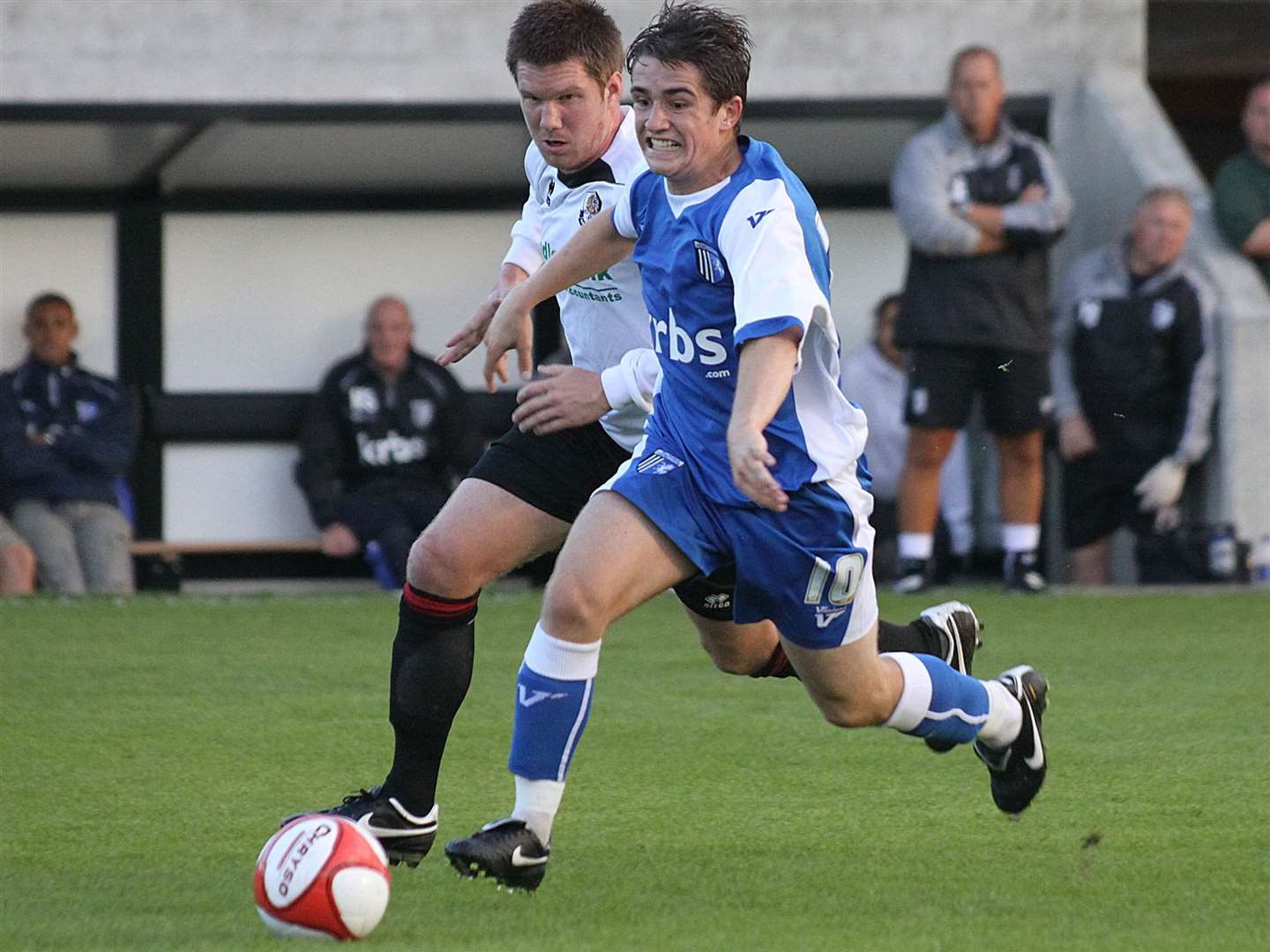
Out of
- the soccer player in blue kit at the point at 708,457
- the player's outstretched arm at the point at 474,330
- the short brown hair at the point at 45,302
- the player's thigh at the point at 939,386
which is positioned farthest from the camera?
the short brown hair at the point at 45,302

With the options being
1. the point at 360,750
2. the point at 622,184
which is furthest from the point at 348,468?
the point at 622,184

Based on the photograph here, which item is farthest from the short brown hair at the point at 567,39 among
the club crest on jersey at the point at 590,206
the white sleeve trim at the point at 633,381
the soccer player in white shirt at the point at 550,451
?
the white sleeve trim at the point at 633,381

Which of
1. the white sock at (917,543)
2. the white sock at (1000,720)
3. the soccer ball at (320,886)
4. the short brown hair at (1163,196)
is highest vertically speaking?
the short brown hair at (1163,196)

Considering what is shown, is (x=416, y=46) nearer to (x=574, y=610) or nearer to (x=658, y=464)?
(x=658, y=464)

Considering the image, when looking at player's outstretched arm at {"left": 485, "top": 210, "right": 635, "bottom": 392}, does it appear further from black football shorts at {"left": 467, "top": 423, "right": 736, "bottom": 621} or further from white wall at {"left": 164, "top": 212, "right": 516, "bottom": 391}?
white wall at {"left": 164, "top": 212, "right": 516, "bottom": 391}

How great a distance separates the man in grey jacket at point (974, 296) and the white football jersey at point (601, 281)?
4.59 metres

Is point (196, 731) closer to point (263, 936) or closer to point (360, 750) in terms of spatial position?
point (360, 750)

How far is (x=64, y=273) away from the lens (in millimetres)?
11555

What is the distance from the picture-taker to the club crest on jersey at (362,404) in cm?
1070

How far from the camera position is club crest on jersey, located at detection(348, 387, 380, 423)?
1070cm

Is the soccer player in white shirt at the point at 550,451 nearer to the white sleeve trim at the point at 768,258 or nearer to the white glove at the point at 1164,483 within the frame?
the white sleeve trim at the point at 768,258

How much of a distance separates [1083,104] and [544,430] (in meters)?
6.91

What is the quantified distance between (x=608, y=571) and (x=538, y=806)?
0.49m

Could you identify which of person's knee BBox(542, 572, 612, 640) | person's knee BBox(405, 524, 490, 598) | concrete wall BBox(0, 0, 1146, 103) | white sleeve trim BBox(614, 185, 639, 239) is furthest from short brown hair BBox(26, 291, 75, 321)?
person's knee BBox(542, 572, 612, 640)
